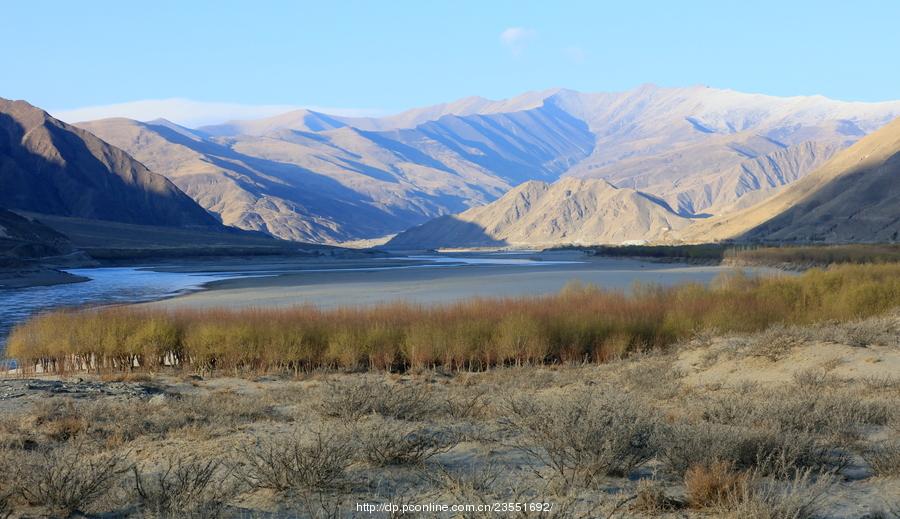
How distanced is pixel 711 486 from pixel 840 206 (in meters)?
102

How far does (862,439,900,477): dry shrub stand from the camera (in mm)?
7270

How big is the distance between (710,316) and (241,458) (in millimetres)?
15734

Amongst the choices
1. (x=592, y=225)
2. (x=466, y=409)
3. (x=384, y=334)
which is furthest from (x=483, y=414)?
(x=592, y=225)

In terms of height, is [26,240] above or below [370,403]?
above

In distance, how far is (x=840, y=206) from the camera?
98.2 meters

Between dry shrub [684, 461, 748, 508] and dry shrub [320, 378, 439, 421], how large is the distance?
402cm

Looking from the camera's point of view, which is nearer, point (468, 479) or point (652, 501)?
point (652, 501)

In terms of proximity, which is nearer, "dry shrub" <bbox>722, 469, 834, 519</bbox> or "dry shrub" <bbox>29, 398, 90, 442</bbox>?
"dry shrub" <bbox>722, 469, 834, 519</bbox>

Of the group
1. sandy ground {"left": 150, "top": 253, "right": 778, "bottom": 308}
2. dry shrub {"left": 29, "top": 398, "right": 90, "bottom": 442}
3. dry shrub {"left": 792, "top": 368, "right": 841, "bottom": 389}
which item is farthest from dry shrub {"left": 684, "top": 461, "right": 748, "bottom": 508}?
sandy ground {"left": 150, "top": 253, "right": 778, "bottom": 308}

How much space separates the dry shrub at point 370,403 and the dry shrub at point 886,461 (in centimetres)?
486

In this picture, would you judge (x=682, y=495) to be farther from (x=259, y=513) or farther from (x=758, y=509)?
(x=259, y=513)

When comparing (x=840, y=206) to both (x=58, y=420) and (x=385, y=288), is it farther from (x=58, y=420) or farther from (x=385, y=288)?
(x=58, y=420)

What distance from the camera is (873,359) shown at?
14.6m

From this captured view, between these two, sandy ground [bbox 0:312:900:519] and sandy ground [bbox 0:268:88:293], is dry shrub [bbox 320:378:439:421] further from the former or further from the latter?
sandy ground [bbox 0:268:88:293]
